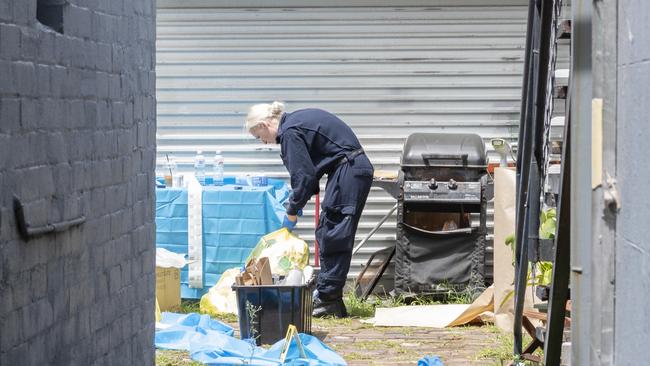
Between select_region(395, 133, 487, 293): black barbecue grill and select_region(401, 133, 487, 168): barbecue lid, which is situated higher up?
select_region(401, 133, 487, 168): barbecue lid

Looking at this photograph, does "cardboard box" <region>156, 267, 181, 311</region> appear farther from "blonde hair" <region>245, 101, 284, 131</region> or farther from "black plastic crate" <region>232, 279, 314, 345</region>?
"blonde hair" <region>245, 101, 284, 131</region>

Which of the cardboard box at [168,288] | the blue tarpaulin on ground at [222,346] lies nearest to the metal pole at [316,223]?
the cardboard box at [168,288]

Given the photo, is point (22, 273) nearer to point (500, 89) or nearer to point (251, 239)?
point (251, 239)

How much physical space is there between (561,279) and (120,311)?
2.38 metres

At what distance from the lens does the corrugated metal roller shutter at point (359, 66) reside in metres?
10.3

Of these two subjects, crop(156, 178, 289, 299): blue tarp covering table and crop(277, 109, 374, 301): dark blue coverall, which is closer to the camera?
crop(277, 109, 374, 301): dark blue coverall

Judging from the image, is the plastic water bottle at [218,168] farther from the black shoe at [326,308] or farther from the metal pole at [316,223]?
the black shoe at [326,308]

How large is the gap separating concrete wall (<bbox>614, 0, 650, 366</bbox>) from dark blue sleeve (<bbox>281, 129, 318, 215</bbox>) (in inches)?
226

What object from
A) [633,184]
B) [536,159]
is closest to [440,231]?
[536,159]

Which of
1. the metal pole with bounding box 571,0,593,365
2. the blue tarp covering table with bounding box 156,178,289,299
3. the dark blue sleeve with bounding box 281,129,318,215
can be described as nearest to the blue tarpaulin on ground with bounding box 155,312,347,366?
the dark blue sleeve with bounding box 281,129,318,215

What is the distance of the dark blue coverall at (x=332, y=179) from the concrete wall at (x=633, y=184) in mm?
5852

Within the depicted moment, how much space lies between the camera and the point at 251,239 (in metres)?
9.74

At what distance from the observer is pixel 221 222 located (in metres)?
9.73

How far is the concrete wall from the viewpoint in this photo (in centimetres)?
267
